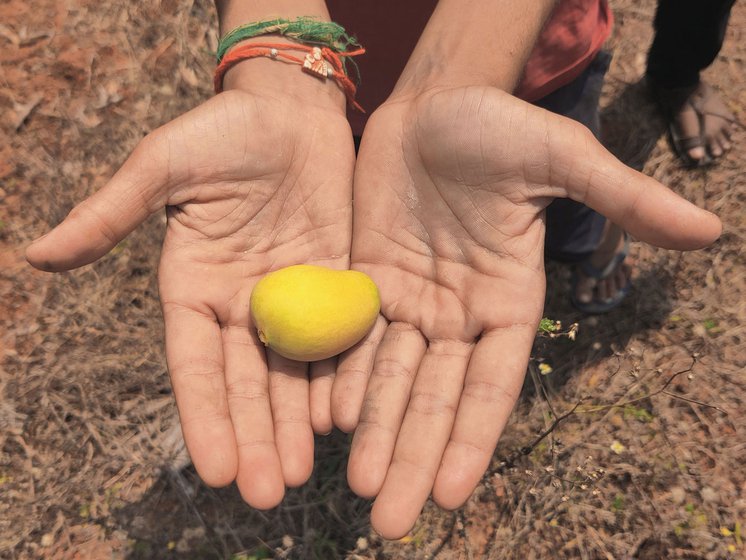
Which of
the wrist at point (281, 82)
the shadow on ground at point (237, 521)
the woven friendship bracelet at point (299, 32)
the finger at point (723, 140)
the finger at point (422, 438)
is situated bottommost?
the shadow on ground at point (237, 521)


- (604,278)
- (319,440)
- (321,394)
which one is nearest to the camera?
(321,394)

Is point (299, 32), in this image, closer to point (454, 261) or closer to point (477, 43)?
point (477, 43)

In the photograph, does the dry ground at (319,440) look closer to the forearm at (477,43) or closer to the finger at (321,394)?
the finger at (321,394)

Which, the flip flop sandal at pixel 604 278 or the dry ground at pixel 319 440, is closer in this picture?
the dry ground at pixel 319 440

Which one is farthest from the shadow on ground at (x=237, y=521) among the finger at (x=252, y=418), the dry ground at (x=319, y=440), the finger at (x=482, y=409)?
the finger at (x=482, y=409)

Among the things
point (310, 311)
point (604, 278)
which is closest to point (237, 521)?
point (310, 311)

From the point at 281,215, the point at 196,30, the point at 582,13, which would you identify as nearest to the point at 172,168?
the point at 281,215
